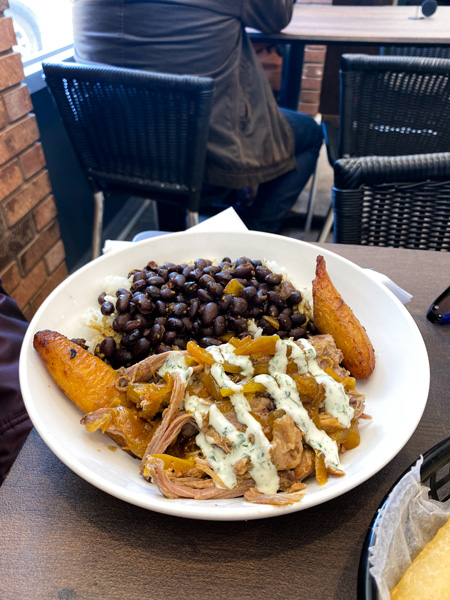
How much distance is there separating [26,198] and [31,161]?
0.54ft

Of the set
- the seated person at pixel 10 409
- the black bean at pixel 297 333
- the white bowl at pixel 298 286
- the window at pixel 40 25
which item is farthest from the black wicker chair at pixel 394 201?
the window at pixel 40 25

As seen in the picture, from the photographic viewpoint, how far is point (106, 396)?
78 centimetres

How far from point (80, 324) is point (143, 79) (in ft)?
3.78

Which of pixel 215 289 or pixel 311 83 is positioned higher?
pixel 215 289

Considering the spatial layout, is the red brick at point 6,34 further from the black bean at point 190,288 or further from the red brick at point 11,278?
the black bean at point 190,288

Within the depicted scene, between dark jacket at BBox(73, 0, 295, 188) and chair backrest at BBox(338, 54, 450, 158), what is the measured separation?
46 centimetres

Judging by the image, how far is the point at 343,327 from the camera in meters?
0.88

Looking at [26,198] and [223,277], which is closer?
[223,277]

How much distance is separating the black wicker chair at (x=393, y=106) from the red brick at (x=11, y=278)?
1557mm

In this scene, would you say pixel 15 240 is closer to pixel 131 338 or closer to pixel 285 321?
pixel 131 338

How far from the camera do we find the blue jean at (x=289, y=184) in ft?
8.91

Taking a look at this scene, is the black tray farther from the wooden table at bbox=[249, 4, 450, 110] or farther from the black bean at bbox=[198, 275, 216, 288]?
the wooden table at bbox=[249, 4, 450, 110]

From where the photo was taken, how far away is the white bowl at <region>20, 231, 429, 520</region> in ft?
2.03

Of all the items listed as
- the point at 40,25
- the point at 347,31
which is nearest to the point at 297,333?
the point at 347,31
